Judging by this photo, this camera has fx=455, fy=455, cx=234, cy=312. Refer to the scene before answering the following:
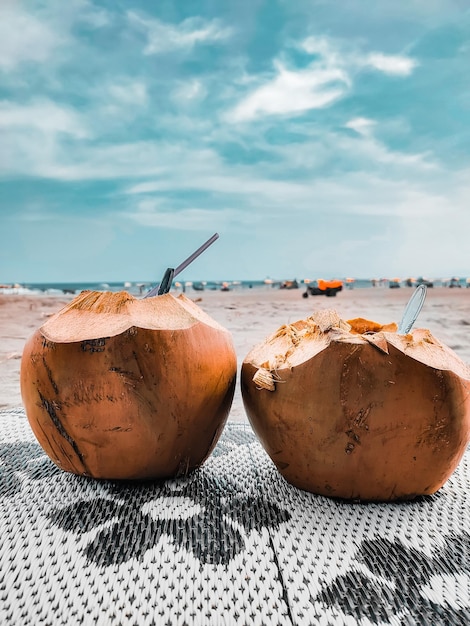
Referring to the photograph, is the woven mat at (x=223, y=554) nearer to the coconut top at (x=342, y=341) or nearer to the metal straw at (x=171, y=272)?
the coconut top at (x=342, y=341)

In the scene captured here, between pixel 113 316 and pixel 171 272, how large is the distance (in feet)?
0.54

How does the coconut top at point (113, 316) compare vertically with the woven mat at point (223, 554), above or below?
above

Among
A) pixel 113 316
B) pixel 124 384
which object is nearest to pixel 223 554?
pixel 124 384

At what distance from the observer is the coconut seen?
2.62 feet

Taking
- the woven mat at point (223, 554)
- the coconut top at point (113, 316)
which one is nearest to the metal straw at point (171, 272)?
the coconut top at point (113, 316)

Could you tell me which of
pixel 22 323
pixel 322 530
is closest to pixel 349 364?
pixel 322 530

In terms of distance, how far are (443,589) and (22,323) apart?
499 centimetres

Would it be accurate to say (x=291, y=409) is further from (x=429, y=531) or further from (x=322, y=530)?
(x=429, y=531)

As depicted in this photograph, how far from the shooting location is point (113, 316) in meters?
0.84

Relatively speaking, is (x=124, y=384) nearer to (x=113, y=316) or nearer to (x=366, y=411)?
(x=113, y=316)

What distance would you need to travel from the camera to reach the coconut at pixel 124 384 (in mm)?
798

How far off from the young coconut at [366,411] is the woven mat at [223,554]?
0.23ft

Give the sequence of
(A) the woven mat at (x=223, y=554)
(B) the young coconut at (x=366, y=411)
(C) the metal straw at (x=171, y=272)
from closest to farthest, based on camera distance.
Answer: (A) the woven mat at (x=223, y=554)
(B) the young coconut at (x=366, y=411)
(C) the metal straw at (x=171, y=272)

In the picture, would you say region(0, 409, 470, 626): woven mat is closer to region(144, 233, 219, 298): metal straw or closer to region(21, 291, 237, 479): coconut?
region(21, 291, 237, 479): coconut
